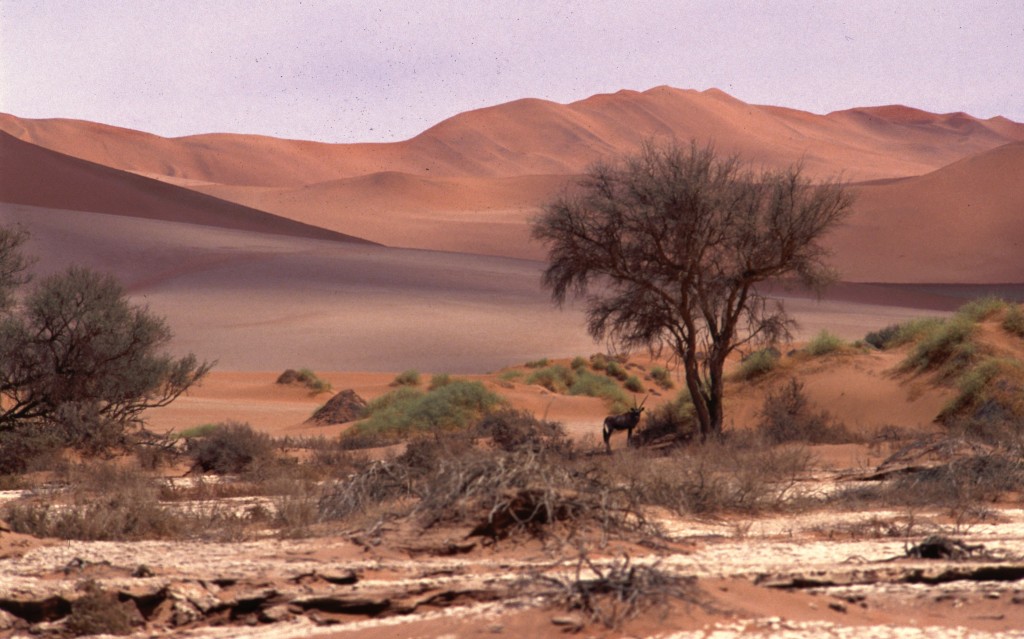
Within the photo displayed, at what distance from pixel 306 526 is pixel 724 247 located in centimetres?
1339

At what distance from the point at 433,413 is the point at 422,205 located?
349 ft

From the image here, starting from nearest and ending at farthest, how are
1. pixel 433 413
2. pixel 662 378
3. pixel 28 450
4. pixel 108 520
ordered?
pixel 108 520
pixel 28 450
pixel 433 413
pixel 662 378

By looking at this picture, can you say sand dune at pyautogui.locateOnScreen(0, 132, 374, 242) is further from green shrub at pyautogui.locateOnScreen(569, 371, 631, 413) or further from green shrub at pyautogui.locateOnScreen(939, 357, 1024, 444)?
green shrub at pyautogui.locateOnScreen(939, 357, 1024, 444)

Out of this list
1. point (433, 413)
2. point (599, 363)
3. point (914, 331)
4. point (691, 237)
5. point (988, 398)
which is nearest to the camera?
point (988, 398)

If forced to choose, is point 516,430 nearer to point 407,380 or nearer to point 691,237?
point 691,237

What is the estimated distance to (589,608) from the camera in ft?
20.4

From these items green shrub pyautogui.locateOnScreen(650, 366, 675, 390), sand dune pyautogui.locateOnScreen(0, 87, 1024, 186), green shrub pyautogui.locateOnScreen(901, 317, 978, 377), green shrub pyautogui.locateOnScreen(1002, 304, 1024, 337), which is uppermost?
sand dune pyautogui.locateOnScreen(0, 87, 1024, 186)

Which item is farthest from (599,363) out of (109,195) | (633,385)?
(109,195)

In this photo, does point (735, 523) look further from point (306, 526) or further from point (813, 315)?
point (813, 315)

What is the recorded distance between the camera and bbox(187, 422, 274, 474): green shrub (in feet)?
56.8

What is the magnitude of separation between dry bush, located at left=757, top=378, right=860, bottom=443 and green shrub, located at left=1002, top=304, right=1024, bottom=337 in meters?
4.54

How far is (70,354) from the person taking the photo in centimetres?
1930

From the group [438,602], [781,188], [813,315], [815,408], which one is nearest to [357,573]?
[438,602]

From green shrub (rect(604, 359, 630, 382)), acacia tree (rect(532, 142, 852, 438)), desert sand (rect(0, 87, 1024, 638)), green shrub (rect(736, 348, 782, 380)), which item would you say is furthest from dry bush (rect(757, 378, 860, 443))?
green shrub (rect(604, 359, 630, 382))
